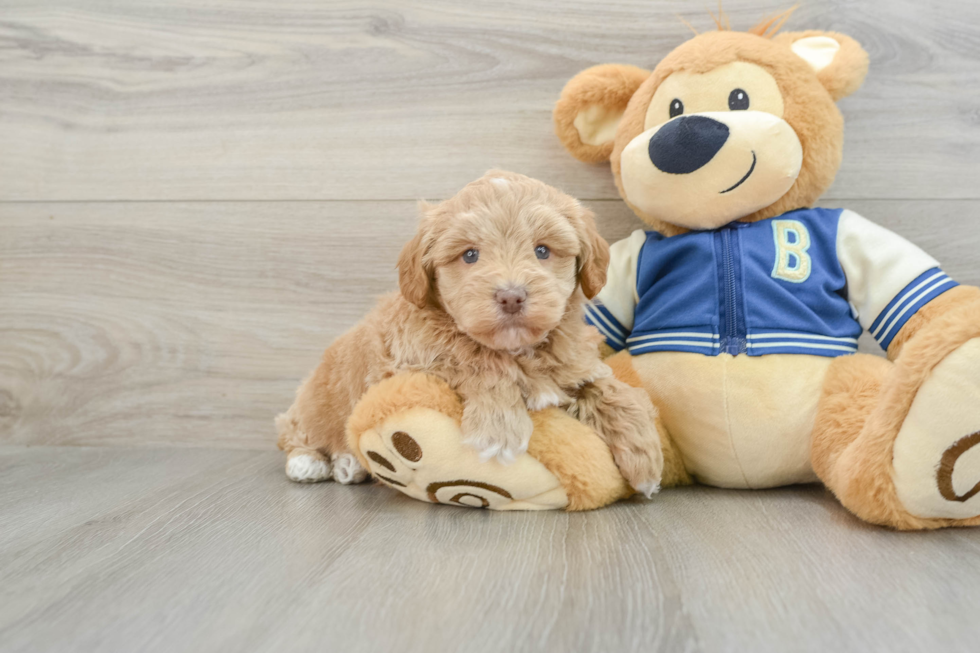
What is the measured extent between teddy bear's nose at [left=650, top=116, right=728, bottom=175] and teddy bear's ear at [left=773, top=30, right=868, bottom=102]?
0.84 ft

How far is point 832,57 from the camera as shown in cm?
117

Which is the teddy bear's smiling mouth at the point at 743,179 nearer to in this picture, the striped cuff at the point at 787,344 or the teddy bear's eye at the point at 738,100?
the teddy bear's eye at the point at 738,100

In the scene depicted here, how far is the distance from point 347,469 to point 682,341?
628mm

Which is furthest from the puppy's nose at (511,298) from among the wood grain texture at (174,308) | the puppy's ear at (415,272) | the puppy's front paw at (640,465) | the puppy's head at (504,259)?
the wood grain texture at (174,308)

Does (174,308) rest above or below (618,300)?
below

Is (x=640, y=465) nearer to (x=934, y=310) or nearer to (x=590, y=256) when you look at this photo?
(x=590, y=256)

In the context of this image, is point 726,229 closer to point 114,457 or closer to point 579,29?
point 579,29

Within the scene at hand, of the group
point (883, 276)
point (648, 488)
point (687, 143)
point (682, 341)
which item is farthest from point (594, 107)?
point (648, 488)

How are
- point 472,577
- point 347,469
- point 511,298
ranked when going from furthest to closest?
point 347,469, point 511,298, point 472,577

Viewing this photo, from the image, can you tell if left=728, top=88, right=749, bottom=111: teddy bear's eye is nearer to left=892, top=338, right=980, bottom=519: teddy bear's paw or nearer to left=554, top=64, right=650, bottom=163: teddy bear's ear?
left=554, top=64, right=650, bottom=163: teddy bear's ear

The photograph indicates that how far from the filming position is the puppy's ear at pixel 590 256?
3.23 feet

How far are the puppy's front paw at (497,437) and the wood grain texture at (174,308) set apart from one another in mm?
591

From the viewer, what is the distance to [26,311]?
60.1 inches

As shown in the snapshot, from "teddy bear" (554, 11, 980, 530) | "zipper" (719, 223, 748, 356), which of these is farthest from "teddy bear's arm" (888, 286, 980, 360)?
"zipper" (719, 223, 748, 356)
